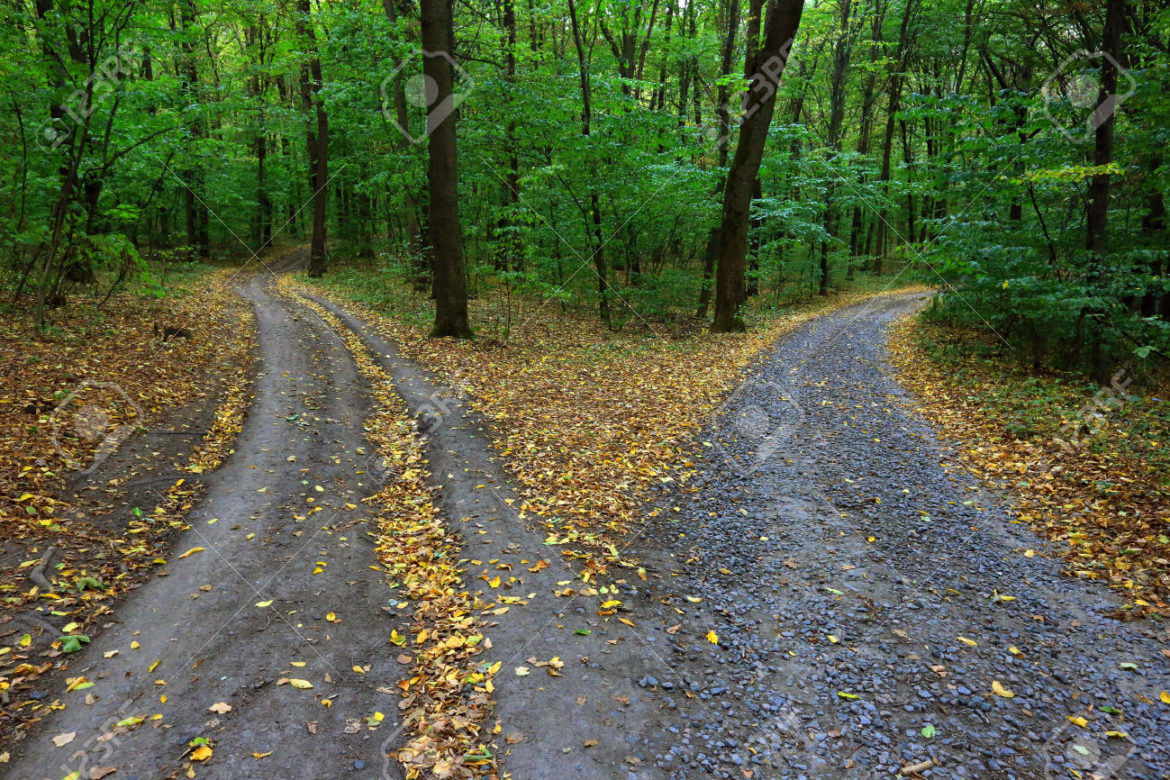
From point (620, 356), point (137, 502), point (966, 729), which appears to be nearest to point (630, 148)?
point (620, 356)

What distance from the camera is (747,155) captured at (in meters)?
→ 13.2

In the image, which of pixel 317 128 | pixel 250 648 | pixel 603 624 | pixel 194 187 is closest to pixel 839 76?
pixel 317 128

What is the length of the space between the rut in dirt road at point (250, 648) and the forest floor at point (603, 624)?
0.02 m

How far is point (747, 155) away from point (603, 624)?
1199 cm

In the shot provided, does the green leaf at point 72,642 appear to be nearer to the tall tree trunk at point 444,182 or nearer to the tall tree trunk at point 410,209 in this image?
the tall tree trunk at point 444,182

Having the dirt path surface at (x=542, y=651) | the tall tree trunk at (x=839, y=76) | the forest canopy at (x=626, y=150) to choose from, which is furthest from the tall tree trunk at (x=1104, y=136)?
the tall tree trunk at (x=839, y=76)

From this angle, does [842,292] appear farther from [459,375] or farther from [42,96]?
[42,96]

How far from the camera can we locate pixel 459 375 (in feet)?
34.6

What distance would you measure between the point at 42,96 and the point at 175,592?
34.0 feet

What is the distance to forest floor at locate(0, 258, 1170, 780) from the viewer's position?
3.31 meters

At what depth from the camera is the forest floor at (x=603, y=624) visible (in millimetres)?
3312

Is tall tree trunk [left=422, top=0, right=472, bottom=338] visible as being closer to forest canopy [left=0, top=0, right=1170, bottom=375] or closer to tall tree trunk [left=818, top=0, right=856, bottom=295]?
forest canopy [left=0, top=0, right=1170, bottom=375]

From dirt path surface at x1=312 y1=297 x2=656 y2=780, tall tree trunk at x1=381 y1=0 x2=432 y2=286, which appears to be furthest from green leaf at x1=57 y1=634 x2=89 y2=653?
tall tree trunk at x1=381 y1=0 x2=432 y2=286

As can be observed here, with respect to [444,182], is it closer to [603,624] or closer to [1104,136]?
[603,624]
